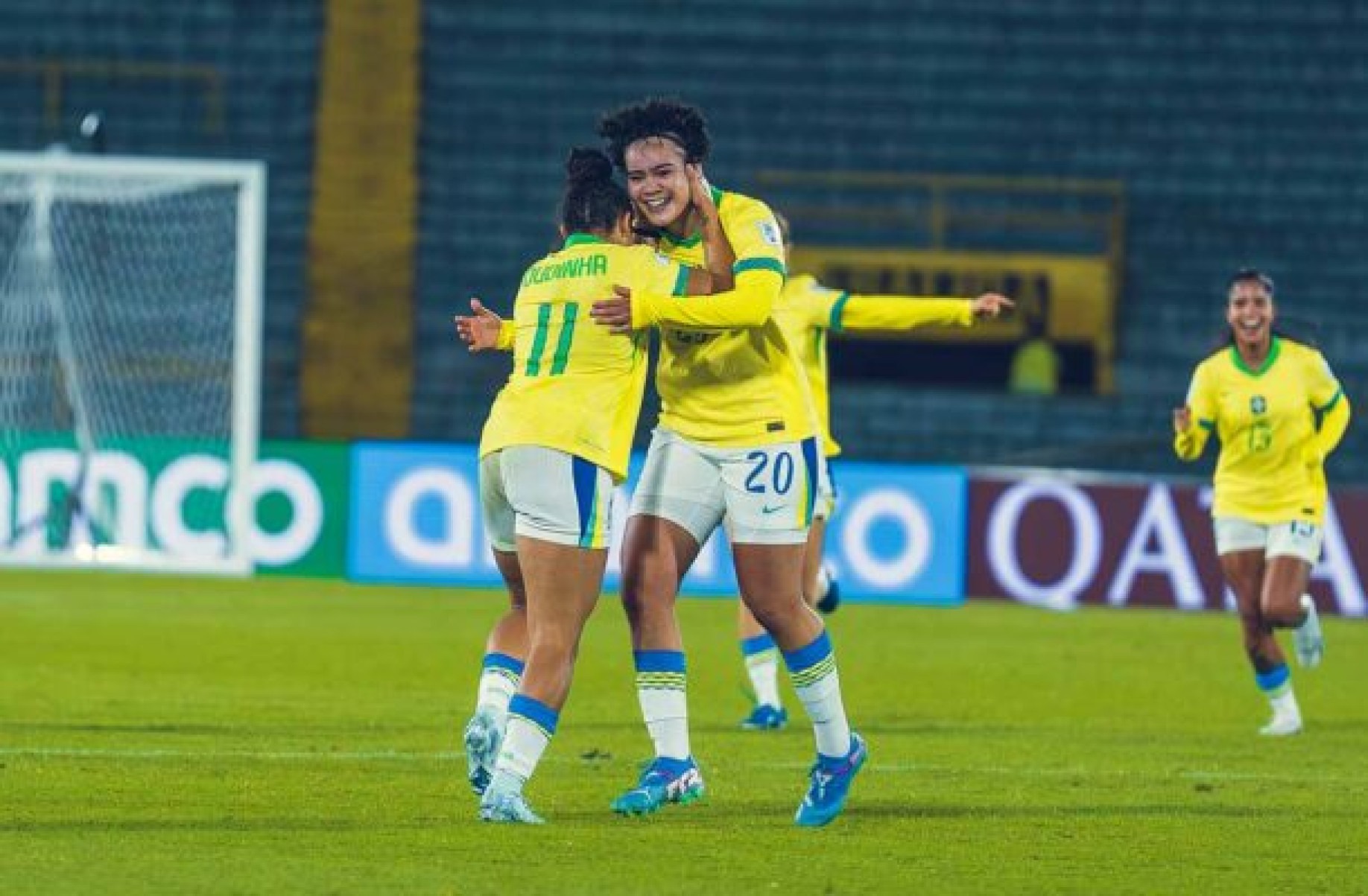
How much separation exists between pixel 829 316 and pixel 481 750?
218 cm

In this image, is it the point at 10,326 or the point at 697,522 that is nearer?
the point at 697,522

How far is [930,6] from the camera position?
26766 mm

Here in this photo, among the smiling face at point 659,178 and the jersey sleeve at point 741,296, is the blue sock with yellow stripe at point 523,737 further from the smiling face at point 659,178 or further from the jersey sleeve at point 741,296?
the smiling face at point 659,178

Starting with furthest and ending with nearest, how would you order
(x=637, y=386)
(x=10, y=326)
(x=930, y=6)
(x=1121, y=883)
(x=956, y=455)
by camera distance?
1. (x=930, y=6)
2. (x=956, y=455)
3. (x=10, y=326)
4. (x=637, y=386)
5. (x=1121, y=883)

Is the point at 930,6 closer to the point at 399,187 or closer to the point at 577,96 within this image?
the point at 577,96

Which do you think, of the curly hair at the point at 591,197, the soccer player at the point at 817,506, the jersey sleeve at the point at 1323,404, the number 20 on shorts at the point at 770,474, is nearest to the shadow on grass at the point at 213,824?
the number 20 on shorts at the point at 770,474

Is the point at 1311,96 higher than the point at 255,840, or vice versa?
the point at 1311,96

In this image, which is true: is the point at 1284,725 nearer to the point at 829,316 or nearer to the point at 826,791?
the point at 829,316

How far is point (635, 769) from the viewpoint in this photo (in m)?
10.0

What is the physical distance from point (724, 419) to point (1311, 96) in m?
19.2

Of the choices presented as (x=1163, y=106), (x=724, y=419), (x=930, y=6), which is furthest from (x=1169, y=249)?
(x=724, y=419)

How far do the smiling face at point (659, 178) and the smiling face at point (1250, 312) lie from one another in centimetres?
528

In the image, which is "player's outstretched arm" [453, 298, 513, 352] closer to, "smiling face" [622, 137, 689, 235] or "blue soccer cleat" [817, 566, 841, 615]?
"smiling face" [622, 137, 689, 235]

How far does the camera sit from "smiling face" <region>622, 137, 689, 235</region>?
8.24m
